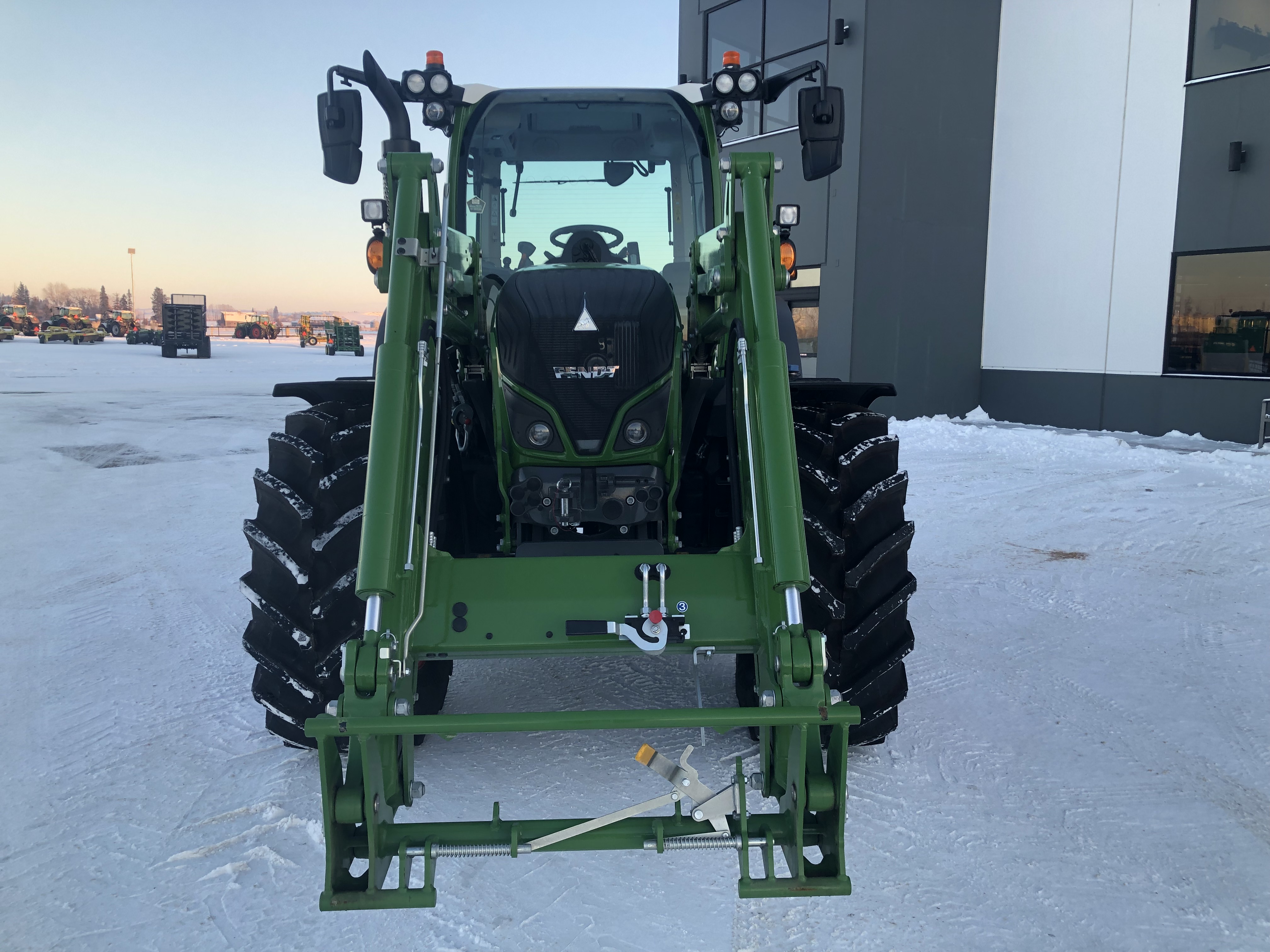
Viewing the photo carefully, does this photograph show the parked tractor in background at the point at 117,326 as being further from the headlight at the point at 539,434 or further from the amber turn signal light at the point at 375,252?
the headlight at the point at 539,434

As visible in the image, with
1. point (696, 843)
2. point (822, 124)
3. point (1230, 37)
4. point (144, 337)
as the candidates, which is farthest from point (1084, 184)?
point (144, 337)

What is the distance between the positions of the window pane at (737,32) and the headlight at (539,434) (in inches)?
491

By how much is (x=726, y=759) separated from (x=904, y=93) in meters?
12.0

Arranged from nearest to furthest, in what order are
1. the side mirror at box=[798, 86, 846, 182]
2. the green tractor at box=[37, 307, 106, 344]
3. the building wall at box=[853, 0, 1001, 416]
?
1. the side mirror at box=[798, 86, 846, 182]
2. the building wall at box=[853, 0, 1001, 416]
3. the green tractor at box=[37, 307, 106, 344]

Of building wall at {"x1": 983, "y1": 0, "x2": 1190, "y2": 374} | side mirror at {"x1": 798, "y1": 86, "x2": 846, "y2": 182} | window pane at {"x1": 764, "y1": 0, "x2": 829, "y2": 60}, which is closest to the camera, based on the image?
side mirror at {"x1": 798, "y1": 86, "x2": 846, "y2": 182}

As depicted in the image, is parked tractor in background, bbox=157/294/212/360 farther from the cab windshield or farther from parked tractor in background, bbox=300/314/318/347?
the cab windshield

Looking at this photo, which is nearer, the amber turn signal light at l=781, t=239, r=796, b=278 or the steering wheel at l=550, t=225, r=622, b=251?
the steering wheel at l=550, t=225, r=622, b=251

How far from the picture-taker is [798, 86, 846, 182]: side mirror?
11.1ft

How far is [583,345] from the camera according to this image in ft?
10.4

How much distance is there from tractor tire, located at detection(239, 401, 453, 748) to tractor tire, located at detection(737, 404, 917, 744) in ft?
4.78

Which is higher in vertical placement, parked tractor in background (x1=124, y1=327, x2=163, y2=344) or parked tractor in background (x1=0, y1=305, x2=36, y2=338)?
parked tractor in background (x1=0, y1=305, x2=36, y2=338)

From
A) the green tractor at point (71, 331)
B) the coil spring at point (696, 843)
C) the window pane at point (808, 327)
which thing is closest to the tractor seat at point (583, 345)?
the coil spring at point (696, 843)

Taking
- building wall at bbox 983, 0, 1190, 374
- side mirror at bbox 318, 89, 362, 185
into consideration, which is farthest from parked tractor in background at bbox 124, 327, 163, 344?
side mirror at bbox 318, 89, 362, 185

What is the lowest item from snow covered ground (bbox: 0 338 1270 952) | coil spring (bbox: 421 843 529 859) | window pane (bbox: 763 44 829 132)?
snow covered ground (bbox: 0 338 1270 952)
